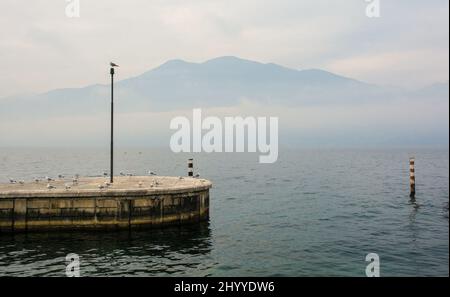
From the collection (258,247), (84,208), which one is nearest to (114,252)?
(84,208)

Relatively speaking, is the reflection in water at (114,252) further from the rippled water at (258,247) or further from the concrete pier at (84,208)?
the concrete pier at (84,208)

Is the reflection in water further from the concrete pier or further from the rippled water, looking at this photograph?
the concrete pier

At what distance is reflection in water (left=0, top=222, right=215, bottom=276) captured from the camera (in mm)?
18328

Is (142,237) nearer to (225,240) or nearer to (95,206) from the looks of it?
(95,206)

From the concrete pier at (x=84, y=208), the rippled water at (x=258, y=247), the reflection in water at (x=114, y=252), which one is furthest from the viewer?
the concrete pier at (x=84, y=208)

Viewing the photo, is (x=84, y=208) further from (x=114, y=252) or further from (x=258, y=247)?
(x=258, y=247)

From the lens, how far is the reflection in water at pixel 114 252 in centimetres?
1833

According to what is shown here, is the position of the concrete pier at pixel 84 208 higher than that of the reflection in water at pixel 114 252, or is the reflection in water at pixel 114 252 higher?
the concrete pier at pixel 84 208

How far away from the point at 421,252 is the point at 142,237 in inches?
631

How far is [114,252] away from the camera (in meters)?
20.6

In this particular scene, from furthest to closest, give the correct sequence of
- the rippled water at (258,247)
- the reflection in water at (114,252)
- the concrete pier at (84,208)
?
the concrete pier at (84,208) → the rippled water at (258,247) → the reflection in water at (114,252)

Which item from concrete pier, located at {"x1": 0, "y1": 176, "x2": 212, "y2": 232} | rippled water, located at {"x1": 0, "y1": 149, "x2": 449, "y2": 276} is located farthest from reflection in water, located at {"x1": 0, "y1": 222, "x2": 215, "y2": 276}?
concrete pier, located at {"x1": 0, "y1": 176, "x2": 212, "y2": 232}

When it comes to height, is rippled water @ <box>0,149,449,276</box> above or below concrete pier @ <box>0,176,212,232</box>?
below

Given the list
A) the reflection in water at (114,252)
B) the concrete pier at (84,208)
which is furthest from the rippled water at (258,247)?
the concrete pier at (84,208)
